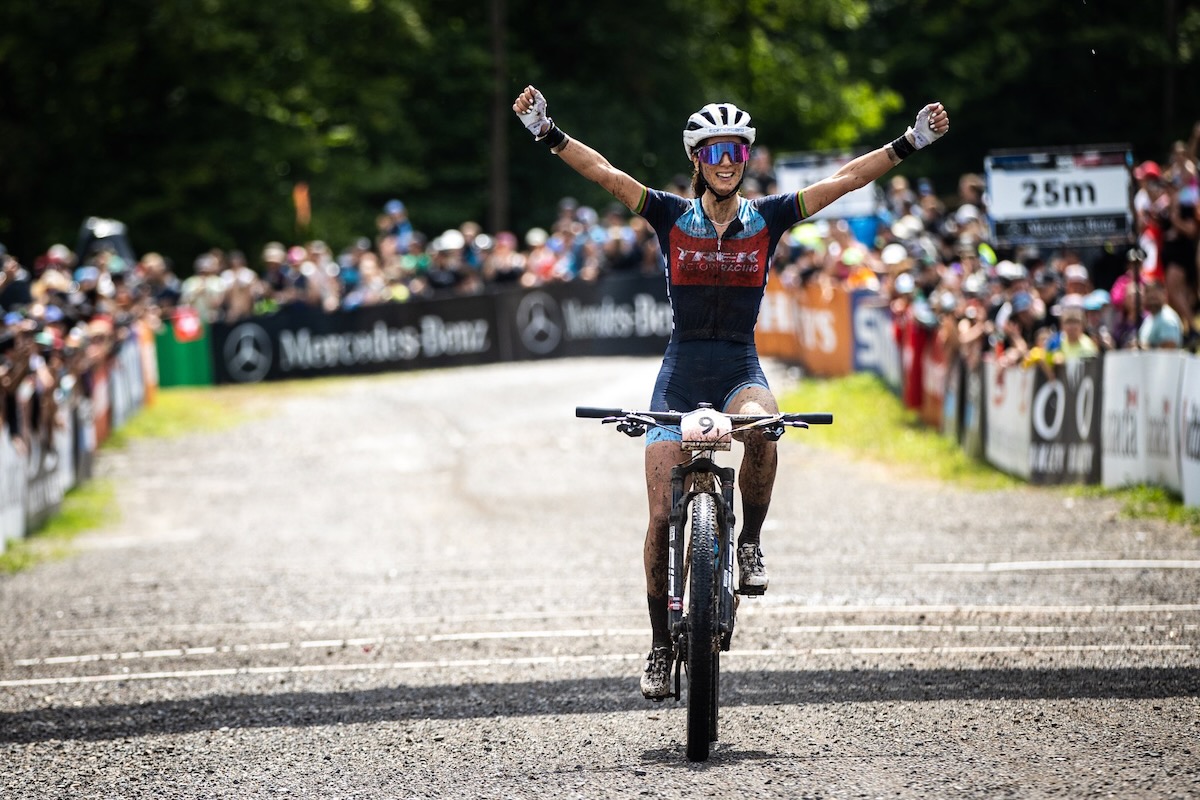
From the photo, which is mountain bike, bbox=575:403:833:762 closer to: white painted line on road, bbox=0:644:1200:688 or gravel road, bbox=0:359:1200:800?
gravel road, bbox=0:359:1200:800

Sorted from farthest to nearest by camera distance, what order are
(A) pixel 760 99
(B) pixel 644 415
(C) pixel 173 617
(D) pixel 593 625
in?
(A) pixel 760 99 < (C) pixel 173 617 < (D) pixel 593 625 < (B) pixel 644 415

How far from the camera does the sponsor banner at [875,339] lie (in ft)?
71.6

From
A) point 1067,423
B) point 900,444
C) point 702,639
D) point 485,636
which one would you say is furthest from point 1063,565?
point 900,444

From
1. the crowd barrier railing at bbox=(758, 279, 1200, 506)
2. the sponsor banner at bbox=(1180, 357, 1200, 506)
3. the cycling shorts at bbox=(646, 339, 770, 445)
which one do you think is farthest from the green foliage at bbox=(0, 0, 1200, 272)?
the cycling shorts at bbox=(646, 339, 770, 445)

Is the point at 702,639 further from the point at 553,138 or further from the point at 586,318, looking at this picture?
the point at 586,318

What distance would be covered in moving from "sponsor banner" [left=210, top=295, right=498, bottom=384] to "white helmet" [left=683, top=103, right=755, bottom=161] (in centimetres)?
2197

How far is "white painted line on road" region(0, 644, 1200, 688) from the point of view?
8.86 m

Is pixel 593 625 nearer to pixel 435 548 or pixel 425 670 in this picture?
pixel 425 670

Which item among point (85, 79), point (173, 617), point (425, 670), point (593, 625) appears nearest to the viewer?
point (425, 670)

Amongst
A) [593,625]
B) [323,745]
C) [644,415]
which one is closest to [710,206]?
[644,415]

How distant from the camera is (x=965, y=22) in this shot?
46844 mm

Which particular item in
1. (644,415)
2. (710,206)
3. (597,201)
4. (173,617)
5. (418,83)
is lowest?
(173,617)

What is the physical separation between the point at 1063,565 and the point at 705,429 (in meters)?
5.58

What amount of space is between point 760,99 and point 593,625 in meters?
43.9
